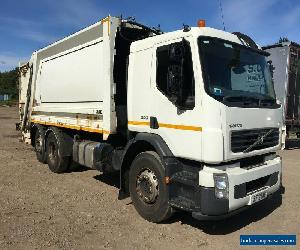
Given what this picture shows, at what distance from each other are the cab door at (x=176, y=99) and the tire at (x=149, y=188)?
43 cm

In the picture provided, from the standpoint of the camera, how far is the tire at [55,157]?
9141 millimetres

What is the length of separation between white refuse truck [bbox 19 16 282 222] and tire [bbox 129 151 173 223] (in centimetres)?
2

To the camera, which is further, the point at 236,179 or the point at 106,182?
the point at 106,182

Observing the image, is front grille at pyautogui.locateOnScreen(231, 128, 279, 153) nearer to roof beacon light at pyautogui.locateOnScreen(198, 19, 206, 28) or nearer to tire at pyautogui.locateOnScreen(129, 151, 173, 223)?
tire at pyautogui.locateOnScreen(129, 151, 173, 223)

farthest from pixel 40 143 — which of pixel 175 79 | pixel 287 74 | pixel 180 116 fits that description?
pixel 287 74

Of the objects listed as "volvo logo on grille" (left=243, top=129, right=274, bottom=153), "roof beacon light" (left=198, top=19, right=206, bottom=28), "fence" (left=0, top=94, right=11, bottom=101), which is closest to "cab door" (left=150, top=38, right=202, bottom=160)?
"roof beacon light" (left=198, top=19, right=206, bottom=28)

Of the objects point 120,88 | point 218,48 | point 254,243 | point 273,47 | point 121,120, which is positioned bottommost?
point 254,243

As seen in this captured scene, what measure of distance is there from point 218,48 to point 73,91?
404cm

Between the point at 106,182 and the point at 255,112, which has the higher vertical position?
the point at 255,112

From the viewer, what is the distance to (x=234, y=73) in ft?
17.9

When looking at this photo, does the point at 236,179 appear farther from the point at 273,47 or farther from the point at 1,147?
the point at 1,147

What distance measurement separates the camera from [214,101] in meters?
4.87

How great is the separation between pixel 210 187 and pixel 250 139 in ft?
3.41

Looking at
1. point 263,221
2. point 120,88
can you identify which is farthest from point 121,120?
point 263,221
